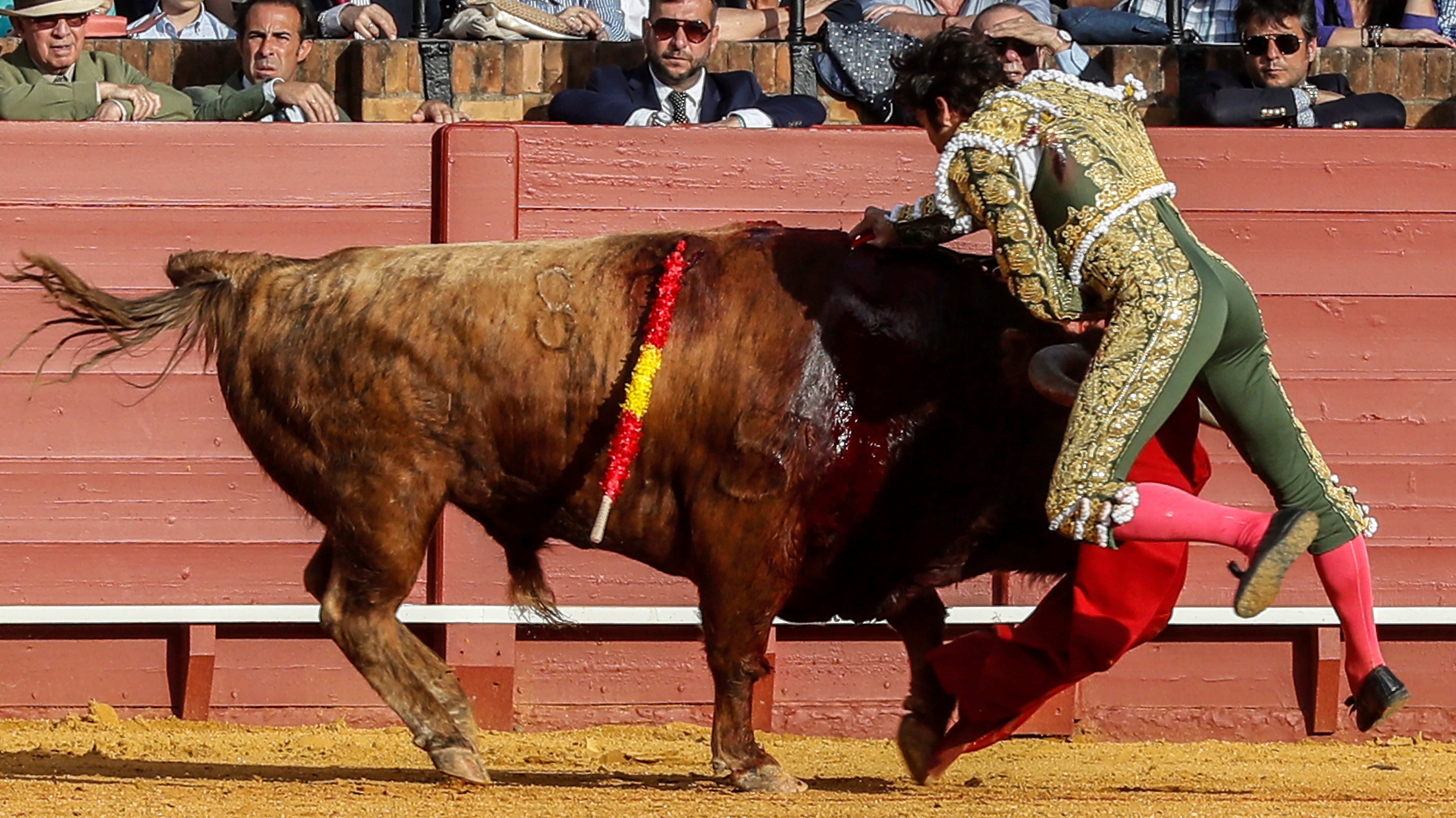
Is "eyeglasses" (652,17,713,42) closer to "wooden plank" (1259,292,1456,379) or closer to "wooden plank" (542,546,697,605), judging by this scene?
"wooden plank" (542,546,697,605)

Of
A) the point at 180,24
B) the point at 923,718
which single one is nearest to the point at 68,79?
the point at 180,24

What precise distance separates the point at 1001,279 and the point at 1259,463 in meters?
0.76

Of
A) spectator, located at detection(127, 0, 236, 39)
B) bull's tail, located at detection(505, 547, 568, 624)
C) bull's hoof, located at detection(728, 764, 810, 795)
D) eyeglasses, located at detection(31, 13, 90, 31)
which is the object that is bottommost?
bull's hoof, located at detection(728, 764, 810, 795)

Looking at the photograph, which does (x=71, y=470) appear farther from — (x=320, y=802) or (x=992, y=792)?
(x=992, y=792)

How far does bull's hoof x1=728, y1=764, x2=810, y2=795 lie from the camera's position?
468 centimetres

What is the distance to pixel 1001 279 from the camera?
4711mm

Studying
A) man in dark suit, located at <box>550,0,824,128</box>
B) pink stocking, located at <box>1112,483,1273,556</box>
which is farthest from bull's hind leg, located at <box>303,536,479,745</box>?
man in dark suit, located at <box>550,0,824,128</box>

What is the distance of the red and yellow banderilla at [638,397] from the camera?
4703 mm

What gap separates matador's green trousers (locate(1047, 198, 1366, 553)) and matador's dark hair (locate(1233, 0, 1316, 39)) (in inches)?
104

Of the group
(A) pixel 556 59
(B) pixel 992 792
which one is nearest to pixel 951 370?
(B) pixel 992 792

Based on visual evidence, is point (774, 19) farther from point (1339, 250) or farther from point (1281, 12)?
point (1339, 250)

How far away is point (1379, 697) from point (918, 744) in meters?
1.17

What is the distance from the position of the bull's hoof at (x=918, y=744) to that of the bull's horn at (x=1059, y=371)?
92cm

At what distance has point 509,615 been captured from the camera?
6137 millimetres
